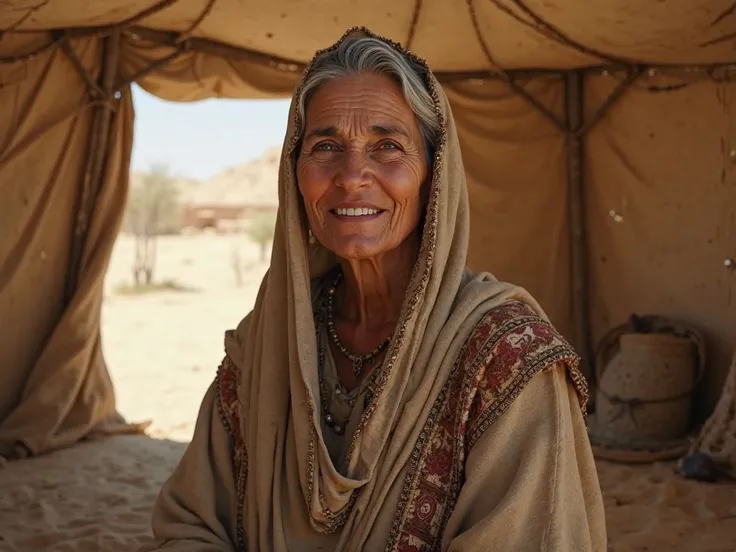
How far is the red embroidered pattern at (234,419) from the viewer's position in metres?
1.93

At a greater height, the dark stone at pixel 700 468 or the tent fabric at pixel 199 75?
the tent fabric at pixel 199 75

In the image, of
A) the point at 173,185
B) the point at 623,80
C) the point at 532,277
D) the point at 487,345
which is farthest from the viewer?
the point at 173,185

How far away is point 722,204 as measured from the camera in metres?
5.70

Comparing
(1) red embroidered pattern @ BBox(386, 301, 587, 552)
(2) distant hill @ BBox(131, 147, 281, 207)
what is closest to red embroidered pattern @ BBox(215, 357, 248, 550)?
(1) red embroidered pattern @ BBox(386, 301, 587, 552)

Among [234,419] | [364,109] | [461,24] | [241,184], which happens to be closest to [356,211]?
[364,109]

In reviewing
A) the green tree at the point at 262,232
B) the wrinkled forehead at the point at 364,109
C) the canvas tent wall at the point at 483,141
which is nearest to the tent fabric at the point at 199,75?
the canvas tent wall at the point at 483,141

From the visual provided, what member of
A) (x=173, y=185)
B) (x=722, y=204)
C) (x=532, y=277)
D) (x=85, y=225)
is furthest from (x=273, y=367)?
A: (x=173, y=185)

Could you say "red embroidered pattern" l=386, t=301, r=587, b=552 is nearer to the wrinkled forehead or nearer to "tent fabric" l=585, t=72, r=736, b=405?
the wrinkled forehead

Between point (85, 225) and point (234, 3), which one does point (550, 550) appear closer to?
point (234, 3)

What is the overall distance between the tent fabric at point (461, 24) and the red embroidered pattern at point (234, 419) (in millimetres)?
3386

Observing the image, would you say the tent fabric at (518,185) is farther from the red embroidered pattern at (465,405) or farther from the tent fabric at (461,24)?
the red embroidered pattern at (465,405)

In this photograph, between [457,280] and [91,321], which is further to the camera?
[91,321]

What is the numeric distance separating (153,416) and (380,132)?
5853 mm

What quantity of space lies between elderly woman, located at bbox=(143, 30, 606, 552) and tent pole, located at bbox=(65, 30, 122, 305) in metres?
3.93
